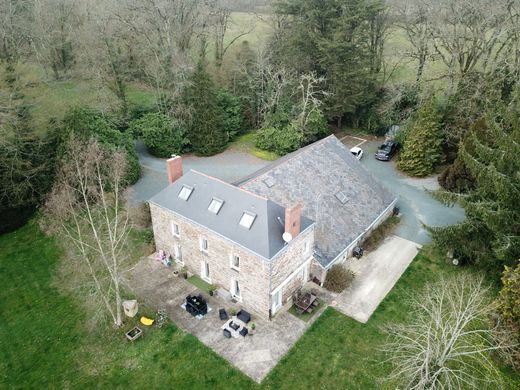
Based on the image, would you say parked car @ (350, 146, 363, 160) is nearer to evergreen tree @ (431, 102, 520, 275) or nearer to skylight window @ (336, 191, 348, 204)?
skylight window @ (336, 191, 348, 204)

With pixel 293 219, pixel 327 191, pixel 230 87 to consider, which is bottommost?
pixel 327 191

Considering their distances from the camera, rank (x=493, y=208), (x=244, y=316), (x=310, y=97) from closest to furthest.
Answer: (x=244, y=316)
(x=493, y=208)
(x=310, y=97)

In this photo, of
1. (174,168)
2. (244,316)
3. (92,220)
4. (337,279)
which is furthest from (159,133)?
(337,279)

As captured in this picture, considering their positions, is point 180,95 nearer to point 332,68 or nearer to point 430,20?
point 332,68

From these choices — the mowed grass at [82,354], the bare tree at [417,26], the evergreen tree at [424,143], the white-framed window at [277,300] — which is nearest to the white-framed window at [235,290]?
the white-framed window at [277,300]

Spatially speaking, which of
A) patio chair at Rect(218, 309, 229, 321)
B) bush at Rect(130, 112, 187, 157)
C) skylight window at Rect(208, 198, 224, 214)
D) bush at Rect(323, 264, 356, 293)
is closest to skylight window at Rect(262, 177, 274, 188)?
skylight window at Rect(208, 198, 224, 214)

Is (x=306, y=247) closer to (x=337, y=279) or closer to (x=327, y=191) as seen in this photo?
(x=337, y=279)

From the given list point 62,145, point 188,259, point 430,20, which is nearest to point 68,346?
point 188,259
